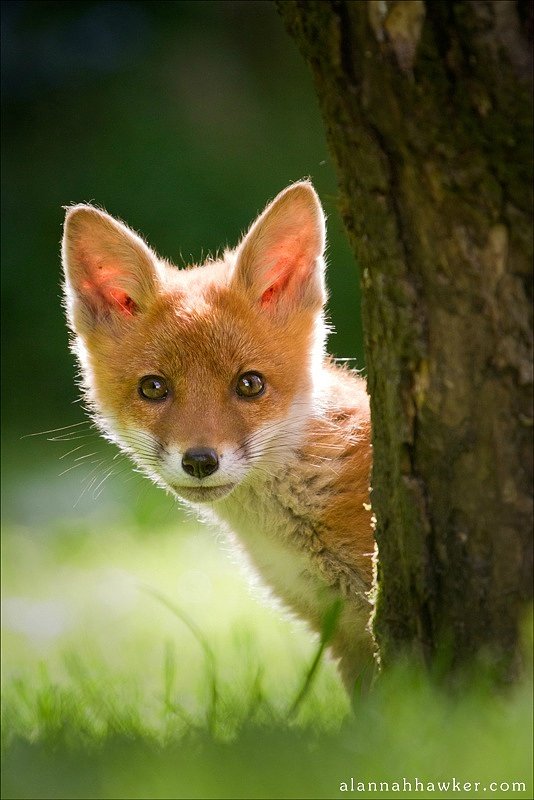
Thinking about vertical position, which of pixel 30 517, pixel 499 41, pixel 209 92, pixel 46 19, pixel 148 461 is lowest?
pixel 30 517

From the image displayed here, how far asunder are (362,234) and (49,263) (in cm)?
614

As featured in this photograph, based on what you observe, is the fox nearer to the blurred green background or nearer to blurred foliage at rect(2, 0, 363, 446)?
the blurred green background

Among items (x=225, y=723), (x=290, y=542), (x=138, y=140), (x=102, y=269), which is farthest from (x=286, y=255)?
(x=138, y=140)

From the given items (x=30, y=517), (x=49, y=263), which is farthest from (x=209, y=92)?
(x=30, y=517)

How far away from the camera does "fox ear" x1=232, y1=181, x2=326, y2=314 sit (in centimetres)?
378

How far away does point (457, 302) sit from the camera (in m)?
2.34

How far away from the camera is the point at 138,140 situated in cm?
874

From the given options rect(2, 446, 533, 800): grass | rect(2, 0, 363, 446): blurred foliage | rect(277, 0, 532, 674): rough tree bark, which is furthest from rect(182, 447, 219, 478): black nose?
rect(2, 0, 363, 446): blurred foliage

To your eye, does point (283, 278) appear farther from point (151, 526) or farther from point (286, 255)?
point (151, 526)

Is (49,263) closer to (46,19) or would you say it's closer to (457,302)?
(46,19)

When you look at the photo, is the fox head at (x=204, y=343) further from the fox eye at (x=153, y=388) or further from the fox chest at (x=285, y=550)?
the fox chest at (x=285, y=550)

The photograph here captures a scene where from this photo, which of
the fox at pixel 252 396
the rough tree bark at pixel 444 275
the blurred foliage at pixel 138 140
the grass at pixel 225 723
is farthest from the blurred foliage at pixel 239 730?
the blurred foliage at pixel 138 140

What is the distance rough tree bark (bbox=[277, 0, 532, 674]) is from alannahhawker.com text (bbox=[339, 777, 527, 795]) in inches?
15.5

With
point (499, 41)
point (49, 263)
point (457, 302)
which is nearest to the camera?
point (499, 41)
